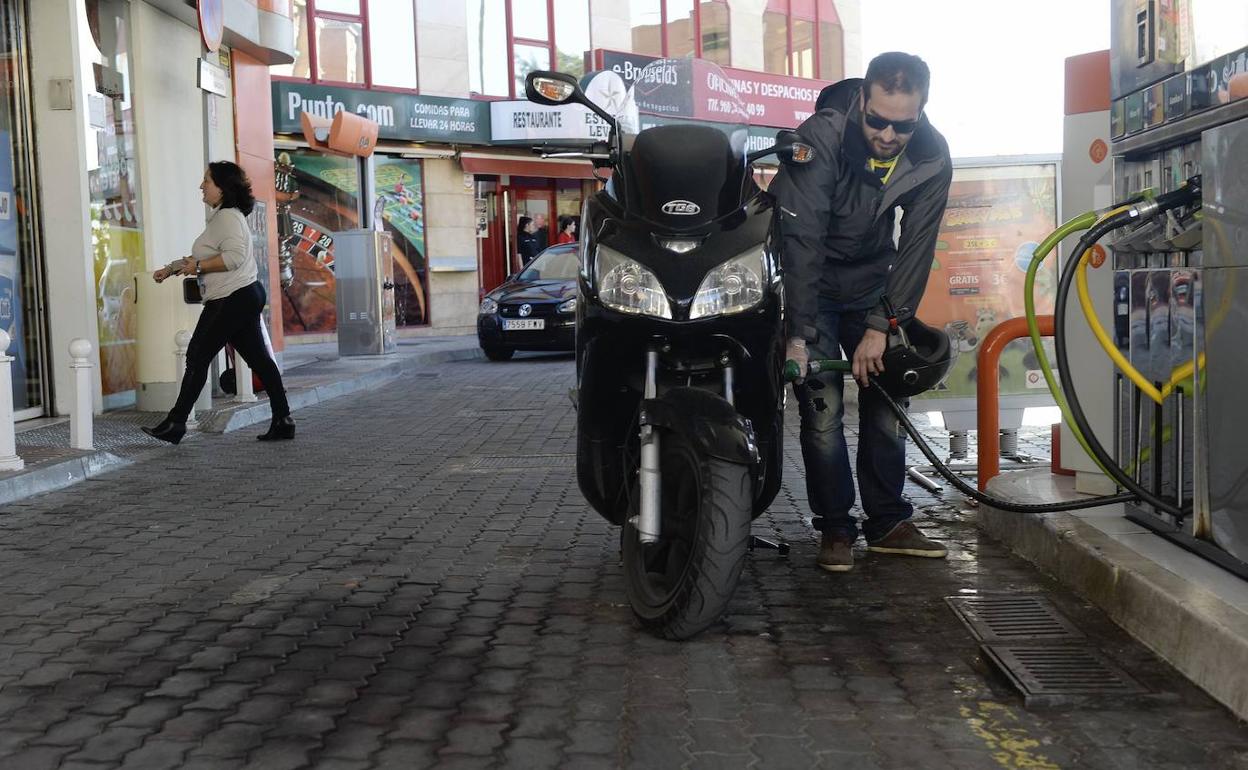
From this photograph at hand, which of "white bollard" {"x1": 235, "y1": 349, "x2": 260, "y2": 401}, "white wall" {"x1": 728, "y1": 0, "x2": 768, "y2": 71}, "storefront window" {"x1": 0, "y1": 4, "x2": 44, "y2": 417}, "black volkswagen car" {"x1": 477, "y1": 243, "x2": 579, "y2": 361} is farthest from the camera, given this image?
"white wall" {"x1": 728, "y1": 0, "x2": 768, "y2": 71}

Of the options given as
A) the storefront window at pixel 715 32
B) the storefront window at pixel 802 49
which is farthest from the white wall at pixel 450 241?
the storefront window at pixel 802 49

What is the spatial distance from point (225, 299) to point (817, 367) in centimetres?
588

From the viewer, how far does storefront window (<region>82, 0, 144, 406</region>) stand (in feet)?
37.6

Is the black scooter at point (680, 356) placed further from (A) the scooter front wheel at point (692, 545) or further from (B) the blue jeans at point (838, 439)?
(B) the blue jeans at point (838, 439)

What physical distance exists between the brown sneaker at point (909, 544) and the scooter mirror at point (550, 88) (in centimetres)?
197

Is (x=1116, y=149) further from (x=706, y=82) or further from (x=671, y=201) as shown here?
(x=706, y=82)

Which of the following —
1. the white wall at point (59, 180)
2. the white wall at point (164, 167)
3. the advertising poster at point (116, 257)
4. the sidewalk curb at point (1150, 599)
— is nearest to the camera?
the sidewalk curb at point (1150, 599)

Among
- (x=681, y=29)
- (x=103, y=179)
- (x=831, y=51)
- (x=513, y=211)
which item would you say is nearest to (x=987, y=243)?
(x=103, y=179)

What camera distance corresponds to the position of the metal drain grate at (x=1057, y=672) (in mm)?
3467

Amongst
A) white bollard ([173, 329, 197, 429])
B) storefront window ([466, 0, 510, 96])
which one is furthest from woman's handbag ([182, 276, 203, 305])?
storefront window ([466, 0, 510, 96])

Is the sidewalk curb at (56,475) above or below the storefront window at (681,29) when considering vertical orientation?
below

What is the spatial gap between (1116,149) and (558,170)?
2491 centimetres

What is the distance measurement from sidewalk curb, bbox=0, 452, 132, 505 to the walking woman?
0.81m

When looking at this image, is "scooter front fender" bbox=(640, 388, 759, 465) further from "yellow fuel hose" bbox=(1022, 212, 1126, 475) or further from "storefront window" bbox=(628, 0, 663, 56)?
"storefront window" bbox=(628, 0, 663, 56)
